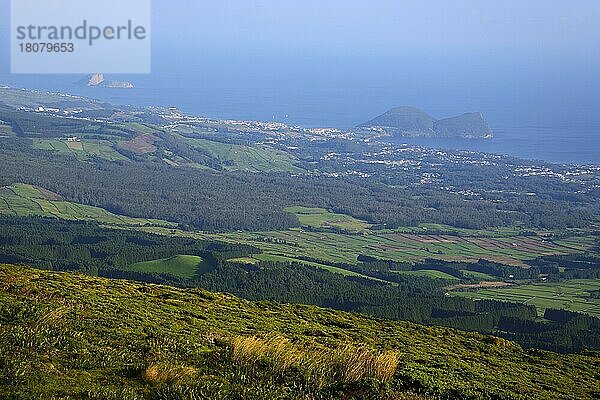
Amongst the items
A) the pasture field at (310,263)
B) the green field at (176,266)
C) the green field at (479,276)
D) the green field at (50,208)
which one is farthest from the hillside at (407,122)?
the green field at (176,266)

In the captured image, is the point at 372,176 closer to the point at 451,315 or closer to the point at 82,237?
the point at 82,237

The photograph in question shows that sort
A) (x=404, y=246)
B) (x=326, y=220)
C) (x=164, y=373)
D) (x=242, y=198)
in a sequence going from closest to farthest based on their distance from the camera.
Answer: (x=164, y=373) → (x=404, y=246) → (x=326, y=220) → (x=242, y=198)

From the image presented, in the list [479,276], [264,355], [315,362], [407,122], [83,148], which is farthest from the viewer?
[407,122]

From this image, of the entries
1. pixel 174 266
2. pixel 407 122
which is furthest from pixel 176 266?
pixel 407 122

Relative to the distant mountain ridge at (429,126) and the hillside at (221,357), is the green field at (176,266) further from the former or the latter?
the distant mountain ridge at (429,126)

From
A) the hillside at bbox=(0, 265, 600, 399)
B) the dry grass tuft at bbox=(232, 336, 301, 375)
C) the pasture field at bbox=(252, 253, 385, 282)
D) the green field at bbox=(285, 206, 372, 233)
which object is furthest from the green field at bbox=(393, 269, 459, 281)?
the dry grass tuft at bbox=(232, 336, 301, 375)

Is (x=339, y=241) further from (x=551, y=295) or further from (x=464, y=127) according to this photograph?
(x=464, y=127)

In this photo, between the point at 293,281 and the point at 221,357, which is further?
the point at 293,281

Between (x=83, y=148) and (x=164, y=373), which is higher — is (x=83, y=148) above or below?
above
